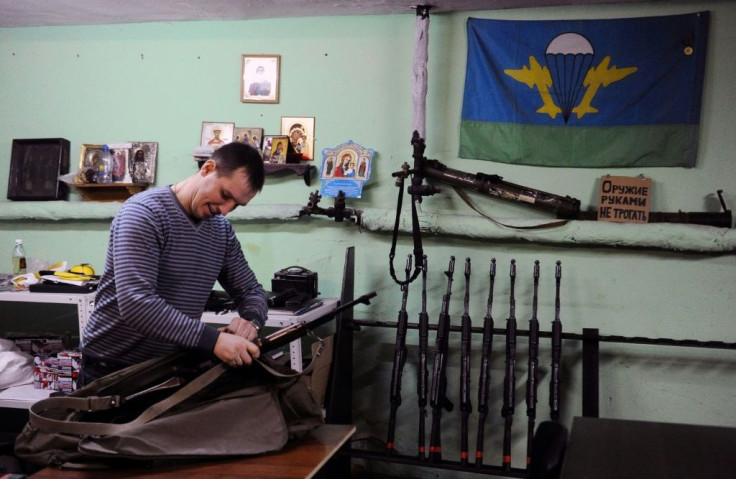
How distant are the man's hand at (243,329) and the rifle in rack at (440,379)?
3.78ft

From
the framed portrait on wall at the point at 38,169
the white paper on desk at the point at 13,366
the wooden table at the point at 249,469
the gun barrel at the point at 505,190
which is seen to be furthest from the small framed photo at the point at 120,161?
the wooden table at the point at 249,469

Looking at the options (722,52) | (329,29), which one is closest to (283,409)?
(329,29)

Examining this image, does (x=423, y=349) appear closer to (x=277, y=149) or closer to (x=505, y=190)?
(x=505, y=190)

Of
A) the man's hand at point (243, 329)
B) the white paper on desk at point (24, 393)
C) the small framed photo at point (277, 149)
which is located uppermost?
the small framed photo at point (277, 149)

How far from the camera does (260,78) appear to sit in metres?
3.31

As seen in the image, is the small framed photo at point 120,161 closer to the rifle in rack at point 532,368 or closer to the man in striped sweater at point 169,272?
the man in striped sweater at point 169,272

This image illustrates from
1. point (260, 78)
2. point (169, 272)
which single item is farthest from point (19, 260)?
point (169, 272)

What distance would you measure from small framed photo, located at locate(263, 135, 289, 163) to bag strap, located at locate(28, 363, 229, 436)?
1.82 m

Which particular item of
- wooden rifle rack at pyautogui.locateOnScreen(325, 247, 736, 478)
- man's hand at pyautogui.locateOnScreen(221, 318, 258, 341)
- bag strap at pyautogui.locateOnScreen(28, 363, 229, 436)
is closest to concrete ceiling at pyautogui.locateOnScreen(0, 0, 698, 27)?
wooden rifle rack at pyautogui.locateOnScreen(325, 247, 736, 478)

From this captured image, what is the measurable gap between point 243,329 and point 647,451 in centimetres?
111

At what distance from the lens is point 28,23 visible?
11.4ft

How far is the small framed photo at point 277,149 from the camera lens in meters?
3.21

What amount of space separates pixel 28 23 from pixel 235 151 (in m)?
2.35

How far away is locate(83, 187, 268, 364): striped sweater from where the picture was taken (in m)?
1.64
